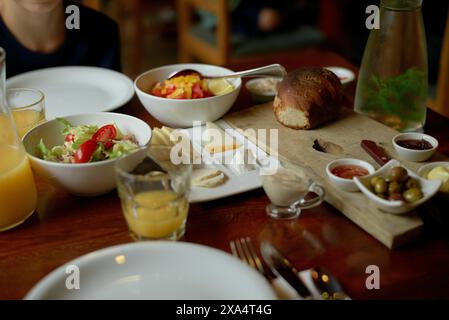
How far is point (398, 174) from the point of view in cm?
107

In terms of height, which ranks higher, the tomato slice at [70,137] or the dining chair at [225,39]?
the tomato slice at [70,137]

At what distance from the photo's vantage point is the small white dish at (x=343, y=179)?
112cm

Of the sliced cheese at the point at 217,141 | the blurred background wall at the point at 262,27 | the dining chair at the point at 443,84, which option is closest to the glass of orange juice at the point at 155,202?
the sliced cheese at the point at 217,141

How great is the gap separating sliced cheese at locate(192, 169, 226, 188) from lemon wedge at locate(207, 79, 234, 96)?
1.28 feet

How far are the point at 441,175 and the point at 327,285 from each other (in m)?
0.39

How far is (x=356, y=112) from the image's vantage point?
60.1 inches

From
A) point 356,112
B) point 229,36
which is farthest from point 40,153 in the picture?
point 229,36

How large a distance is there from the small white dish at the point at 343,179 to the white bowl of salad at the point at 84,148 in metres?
0.39

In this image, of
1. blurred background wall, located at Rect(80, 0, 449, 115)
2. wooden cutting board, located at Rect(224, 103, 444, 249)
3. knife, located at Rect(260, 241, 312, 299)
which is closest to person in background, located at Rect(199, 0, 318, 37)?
blurred background wall, located at Rect(80, 0, 449, 115)

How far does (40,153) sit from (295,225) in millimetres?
564

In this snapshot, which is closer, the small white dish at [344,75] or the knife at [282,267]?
the knife at [282,267]

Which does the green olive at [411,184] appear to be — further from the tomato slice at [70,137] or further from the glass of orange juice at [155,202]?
the tomato slice at [70,137]
